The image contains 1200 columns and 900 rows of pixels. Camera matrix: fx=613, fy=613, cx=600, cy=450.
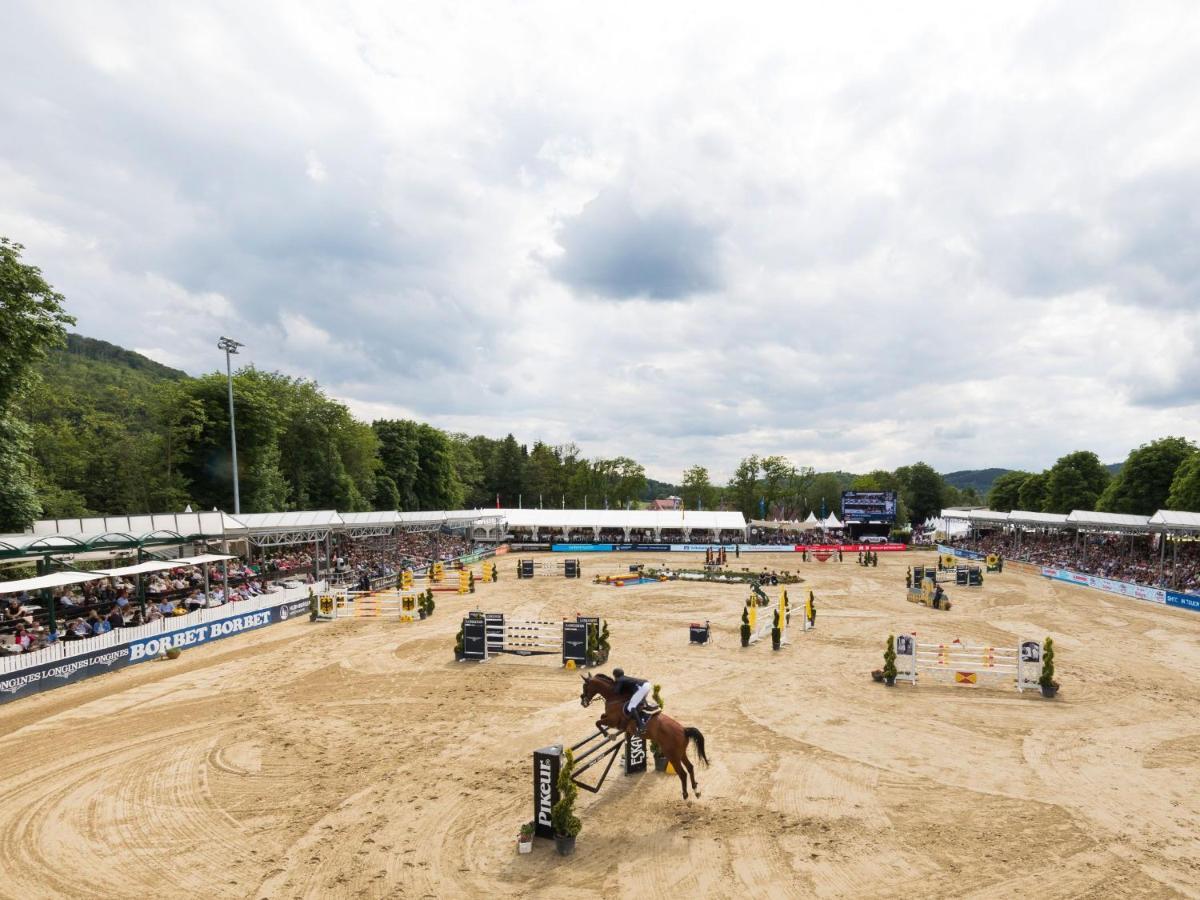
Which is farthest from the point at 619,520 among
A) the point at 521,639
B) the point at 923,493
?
the point at 923,493

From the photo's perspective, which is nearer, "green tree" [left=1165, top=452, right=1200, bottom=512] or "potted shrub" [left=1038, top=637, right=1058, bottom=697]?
"potted shrub" [left=1038, top=637, right=1058, bottom=697]

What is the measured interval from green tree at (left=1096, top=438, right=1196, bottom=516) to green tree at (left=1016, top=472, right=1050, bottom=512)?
23.1 meters

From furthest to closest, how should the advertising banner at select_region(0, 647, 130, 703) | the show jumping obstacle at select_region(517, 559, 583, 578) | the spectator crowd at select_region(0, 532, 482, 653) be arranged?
the show jumping obstacle at select_region(517, 559, 583, 578) < the spectator crowd at select_region(0, 532, 482, 653) < the advertising banner at select_region(0, 647, 130, 703)

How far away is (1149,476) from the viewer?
202 feet

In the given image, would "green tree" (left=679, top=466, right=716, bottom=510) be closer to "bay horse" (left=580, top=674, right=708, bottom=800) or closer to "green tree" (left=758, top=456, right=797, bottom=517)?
"green tree" (left=758, top=456, right=797, bottom=517)

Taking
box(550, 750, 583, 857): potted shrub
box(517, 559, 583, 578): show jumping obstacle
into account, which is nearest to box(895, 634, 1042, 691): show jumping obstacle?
box(550, 750, 583, 857): potted shrub

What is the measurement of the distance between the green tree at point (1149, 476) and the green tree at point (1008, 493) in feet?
113

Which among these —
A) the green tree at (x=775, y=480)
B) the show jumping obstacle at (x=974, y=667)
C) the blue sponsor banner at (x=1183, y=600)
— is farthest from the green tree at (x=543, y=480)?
the show jumping obstacle at (x=974, y=667)

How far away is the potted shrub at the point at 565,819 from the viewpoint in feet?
28.1

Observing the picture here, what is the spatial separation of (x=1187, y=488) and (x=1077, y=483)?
2543 cm

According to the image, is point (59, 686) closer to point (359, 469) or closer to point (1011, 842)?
point (1011, 842)

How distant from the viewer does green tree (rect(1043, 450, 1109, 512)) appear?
7381 cm

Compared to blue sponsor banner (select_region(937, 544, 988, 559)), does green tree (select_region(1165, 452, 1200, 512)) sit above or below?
above

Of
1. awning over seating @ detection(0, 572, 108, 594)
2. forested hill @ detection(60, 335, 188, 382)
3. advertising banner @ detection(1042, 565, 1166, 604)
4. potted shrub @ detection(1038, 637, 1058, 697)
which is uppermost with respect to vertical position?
forested hill @ detection(60, 335, 188, 382)
